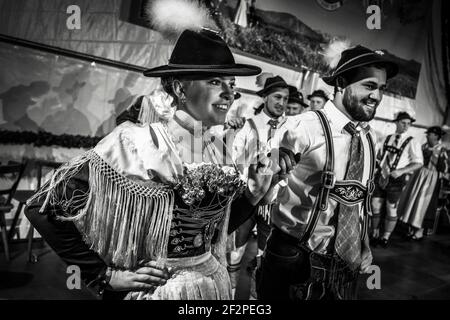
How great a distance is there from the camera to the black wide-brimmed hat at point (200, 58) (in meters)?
1.26

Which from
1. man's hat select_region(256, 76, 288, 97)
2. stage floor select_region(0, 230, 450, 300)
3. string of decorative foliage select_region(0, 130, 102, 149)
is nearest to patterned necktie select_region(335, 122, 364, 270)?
stage floor select_region(0, 230, 450, 300)

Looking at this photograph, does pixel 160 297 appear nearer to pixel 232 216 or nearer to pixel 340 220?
pixel 232 216

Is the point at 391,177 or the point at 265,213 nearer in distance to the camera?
the point at 265,213

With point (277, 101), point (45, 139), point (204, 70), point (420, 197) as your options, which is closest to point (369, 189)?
point (204, 70)

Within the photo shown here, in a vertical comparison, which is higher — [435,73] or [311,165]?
[435,73]

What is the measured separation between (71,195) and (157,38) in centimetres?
413

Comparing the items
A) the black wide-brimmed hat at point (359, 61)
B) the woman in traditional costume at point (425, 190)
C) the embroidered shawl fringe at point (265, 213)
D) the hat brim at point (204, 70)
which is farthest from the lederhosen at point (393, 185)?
the hat brim at point (204, 70)

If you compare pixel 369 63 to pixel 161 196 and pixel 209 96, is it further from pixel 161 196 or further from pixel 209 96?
pixel 161 196

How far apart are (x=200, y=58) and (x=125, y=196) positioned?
639mm

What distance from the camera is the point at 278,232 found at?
2312 mm

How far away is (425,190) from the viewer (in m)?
7.12

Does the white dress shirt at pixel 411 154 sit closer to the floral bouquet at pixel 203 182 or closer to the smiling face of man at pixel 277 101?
the smiling face of man at pixel 277 101

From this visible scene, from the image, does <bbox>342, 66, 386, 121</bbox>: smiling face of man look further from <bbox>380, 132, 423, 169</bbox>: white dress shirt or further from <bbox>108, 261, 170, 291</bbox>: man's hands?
<bbox>380, 132, 423, 169</bbox>: white dress shirt

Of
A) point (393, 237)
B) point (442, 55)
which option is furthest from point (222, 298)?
point (442, 55)
